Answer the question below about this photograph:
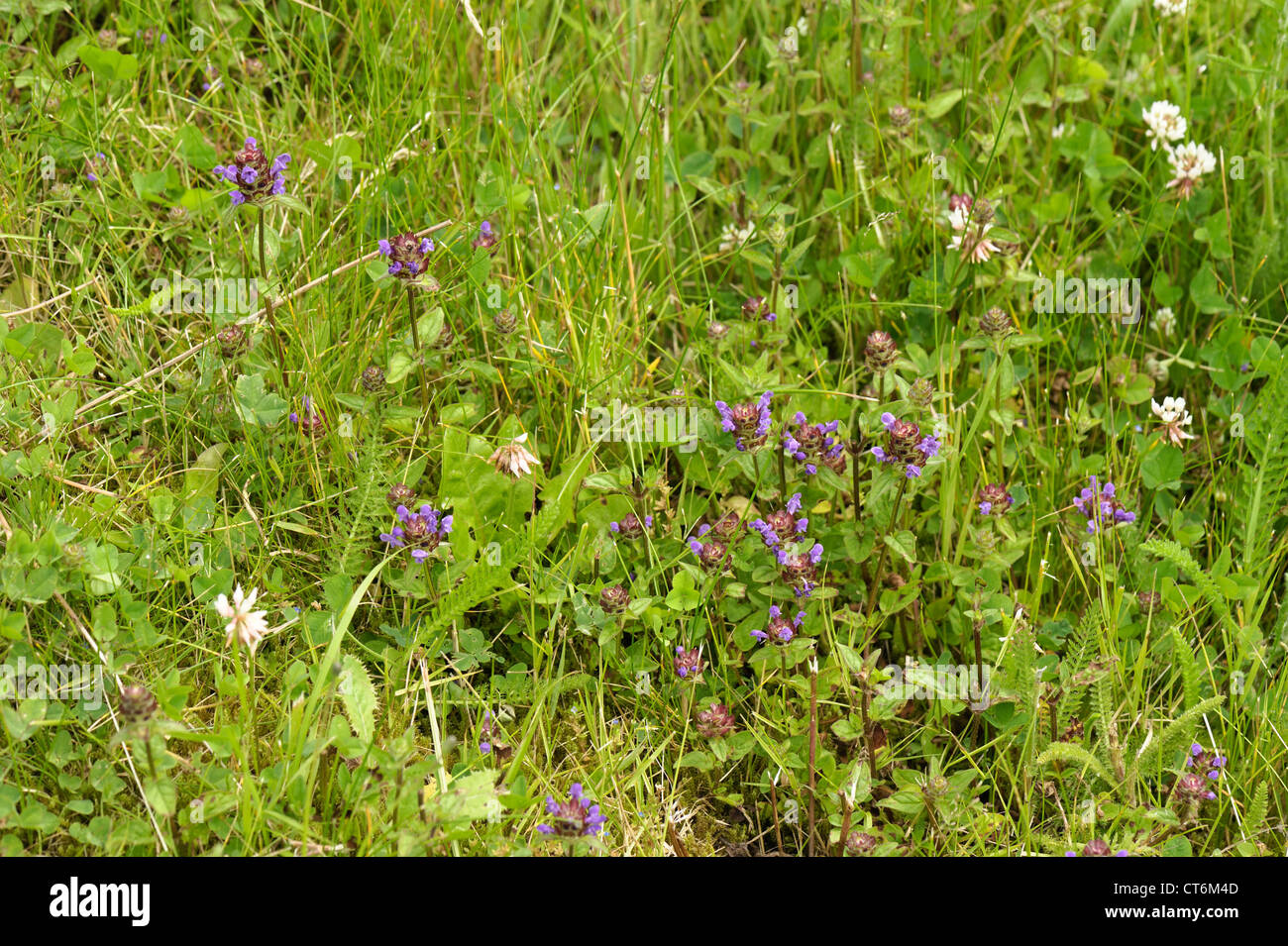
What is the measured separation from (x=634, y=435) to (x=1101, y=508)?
50.0 inches

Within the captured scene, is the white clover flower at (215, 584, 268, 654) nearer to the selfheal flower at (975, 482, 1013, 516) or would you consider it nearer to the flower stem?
the flower stem

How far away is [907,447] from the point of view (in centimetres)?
268

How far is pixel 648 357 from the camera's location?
3504mm

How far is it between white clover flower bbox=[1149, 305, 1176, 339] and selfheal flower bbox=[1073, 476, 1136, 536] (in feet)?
2.59

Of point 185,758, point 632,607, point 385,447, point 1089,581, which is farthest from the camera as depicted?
point 1089,581

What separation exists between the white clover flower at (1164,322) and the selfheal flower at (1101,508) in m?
0.79

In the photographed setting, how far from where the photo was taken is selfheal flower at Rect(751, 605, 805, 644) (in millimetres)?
2719

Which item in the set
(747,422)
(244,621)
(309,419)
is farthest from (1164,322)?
(244,621)

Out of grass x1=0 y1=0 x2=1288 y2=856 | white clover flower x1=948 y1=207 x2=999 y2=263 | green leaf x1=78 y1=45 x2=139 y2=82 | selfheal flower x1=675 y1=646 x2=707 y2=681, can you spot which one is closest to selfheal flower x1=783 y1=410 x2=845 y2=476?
grass x1=0 y1=0 x2=1288 y2=856

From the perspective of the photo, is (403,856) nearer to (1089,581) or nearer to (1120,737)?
(1120,737)

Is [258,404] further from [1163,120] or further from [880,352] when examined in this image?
[1163,120]

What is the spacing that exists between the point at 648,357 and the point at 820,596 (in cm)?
101

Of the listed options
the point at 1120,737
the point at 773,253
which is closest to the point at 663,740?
the point at 1120,737

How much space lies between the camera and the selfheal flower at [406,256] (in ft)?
9.16
